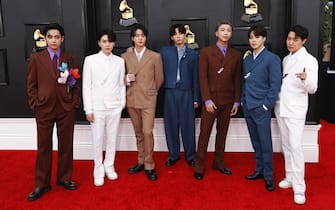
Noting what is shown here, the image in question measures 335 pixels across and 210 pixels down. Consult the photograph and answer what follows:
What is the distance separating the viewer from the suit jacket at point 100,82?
10.9ft

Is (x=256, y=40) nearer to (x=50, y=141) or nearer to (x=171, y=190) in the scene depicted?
(x=171, y=190)

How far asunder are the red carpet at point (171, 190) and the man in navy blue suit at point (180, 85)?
0.44 m

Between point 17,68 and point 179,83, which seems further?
point 17,68

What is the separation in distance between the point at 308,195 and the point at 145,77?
1.80 metres

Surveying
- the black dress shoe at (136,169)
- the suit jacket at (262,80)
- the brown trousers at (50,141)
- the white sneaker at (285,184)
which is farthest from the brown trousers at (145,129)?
the white sneaker at (285,184)

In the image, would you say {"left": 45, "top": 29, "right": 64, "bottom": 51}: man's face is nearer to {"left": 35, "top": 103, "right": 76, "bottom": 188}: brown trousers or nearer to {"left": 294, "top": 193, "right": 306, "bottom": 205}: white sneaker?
{"left": 35, "top": 103, "right": 76, "bottom": 188}: brown trousers

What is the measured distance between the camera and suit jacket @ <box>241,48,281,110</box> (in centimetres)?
311

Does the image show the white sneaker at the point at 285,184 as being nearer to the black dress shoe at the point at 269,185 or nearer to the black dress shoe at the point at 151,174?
Result: the black dress shoe at the point at 269,185

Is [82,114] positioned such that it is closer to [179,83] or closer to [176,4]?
[179,83]

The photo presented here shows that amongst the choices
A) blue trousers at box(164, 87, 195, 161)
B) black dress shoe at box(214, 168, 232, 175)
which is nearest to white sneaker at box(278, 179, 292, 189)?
black dress shoe at box(214, 168, 232, 175)

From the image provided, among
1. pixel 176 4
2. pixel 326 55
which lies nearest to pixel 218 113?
pixel 176 4

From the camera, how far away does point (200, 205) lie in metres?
2.99

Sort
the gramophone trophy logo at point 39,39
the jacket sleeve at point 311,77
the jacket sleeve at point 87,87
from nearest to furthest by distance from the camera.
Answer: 1. the jacket sleeve at point 311,77
2. the jacket sleeve at point 87,87
3. the gramophone trophy logo at point 39,39

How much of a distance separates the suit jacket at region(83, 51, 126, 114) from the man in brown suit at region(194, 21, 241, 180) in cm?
81
